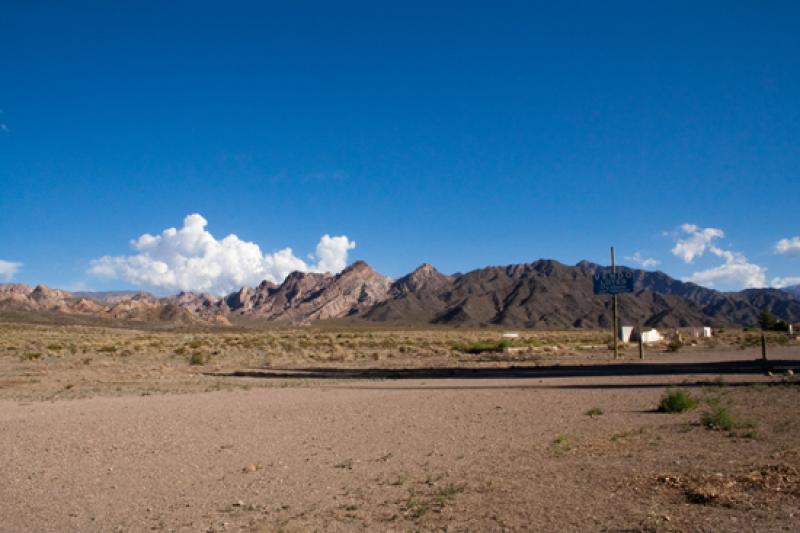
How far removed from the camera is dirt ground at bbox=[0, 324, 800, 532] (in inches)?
318

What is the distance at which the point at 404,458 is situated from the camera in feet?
38.3

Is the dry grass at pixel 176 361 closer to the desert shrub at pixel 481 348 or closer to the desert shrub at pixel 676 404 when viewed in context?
the desert shrub at pixel 481 348

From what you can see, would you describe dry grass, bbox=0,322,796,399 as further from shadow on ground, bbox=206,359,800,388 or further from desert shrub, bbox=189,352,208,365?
shadow on ground, bbox=206,359,800,388

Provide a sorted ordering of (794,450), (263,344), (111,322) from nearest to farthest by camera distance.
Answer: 1. (794,450)
2. (263,344)
3. (111,322)

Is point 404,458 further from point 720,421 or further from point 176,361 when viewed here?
point 176,361

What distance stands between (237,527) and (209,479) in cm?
270

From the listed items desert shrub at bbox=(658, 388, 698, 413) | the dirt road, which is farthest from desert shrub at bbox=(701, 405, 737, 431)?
desert shrub at bbox=(658, 388, 698, 413)

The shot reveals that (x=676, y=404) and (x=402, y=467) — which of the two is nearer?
(x=402, y=467)

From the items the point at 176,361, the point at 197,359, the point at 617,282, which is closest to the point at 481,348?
the point at 617,282

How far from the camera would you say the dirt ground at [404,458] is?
8.09 meters

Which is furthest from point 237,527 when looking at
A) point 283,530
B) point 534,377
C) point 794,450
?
point 534,377

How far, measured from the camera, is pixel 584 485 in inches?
361

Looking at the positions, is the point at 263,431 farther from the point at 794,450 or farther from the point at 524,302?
the point at 524,302

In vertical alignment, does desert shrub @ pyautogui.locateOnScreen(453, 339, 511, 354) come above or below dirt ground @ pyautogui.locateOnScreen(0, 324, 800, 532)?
above
